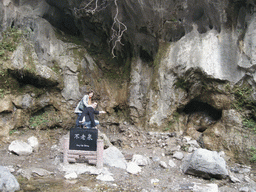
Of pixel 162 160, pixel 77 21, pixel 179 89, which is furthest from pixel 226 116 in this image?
pixel 77 21

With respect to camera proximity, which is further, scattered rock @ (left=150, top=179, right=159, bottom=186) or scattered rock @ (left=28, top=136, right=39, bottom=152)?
scattered rock @ (left=28, top=136, right=39, bottom=152)

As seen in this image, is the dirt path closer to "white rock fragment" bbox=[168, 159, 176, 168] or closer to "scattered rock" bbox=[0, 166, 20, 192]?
"white rock fragment" bbox=[168, 159, 176, 168]

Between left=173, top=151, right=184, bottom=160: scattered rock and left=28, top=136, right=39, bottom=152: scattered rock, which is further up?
left=28, top=136, right=39, bottom=152: scattered rock

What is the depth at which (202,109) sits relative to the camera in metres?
9.07

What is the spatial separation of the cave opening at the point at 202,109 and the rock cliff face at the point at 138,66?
4 centimetres

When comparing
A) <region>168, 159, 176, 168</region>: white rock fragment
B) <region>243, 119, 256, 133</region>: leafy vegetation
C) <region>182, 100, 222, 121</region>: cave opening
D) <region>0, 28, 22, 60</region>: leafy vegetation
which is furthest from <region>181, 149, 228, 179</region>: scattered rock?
<region>0, 28, 22, 60</region>: leafy vegetation

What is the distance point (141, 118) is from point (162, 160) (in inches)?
113

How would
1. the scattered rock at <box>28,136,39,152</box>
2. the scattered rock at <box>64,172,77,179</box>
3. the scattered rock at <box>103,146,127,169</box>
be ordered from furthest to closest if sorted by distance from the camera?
Result: the scattered rock at <box>28,136,39,152</box>, the scattered rock at <box>103,146,127,169</box>, the scattered rock at <box>64,172,77,179</box>

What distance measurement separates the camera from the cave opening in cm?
862

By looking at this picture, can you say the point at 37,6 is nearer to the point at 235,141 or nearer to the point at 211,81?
the point at 211,81

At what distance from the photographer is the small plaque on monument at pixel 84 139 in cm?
591

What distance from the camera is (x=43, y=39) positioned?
9.13m

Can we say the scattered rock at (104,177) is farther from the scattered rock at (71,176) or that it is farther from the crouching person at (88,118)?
the crouching person at (88,118)

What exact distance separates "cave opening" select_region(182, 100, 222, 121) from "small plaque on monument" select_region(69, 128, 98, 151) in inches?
193
